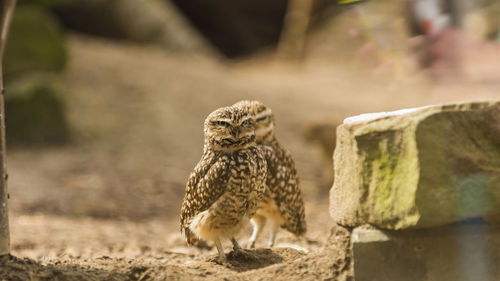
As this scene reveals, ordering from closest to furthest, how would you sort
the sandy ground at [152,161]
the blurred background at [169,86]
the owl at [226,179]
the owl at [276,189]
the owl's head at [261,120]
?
the blurred background at [169,86] < the sandy ground at [152,161] < the owl at [226,179] < the owl at [276,189] < the owl's head at [261,120]

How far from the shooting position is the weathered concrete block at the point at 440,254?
2.38 m

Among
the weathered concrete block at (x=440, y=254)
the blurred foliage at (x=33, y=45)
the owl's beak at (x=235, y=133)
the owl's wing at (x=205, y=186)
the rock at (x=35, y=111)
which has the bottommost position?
the weathered concrete block at (x=440, y=254)

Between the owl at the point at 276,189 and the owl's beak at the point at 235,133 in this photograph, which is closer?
the owl's beak at the point at 235,133

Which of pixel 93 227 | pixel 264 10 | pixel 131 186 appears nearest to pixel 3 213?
pixel 93 227

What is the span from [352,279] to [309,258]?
255mm

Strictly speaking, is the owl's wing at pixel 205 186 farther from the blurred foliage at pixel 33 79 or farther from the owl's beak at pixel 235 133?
the blurred foliage at pixel 33 79

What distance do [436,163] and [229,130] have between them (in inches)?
39.5

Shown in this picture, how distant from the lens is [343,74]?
14055 mm

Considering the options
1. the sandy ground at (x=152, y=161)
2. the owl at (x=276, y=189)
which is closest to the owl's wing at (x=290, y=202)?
the owl at (x=276, y=189)

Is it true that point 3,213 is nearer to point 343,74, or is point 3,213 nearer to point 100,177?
point 100,177

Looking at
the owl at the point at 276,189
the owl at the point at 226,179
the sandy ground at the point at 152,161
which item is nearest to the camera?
the sandy ground at the point at 152,161

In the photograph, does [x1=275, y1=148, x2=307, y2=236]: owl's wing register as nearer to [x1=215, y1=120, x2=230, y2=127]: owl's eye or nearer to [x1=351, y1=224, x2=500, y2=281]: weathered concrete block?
[x1=215, y1=120, x2=230, y2=127]: owl's eye

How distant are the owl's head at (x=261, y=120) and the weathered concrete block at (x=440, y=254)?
4.84 feet

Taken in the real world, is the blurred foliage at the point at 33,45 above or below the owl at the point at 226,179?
above
